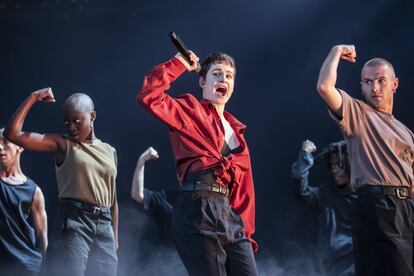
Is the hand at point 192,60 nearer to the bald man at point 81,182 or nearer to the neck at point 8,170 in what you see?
the bald man at point 81,182

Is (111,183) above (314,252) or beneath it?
above

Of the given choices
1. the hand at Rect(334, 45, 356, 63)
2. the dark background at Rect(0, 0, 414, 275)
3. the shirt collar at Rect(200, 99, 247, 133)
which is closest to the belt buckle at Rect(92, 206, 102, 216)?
the shirt collar at Rect(200, 99, 247, 133)

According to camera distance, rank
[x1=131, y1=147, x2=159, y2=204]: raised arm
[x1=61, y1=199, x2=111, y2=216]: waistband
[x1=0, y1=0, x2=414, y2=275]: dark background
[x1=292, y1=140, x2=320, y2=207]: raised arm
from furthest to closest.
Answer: [x1=0, y1=0, x2=414, y2=275]: dark background, [x1=292, y1=140, x2=320, y2=207]: raised arm, [x1=131, y1=147, x2=159, y2=204]: raised arm, [x1=61, y1=199, x2=111, y2=216]: waistband

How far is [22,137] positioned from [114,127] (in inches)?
112

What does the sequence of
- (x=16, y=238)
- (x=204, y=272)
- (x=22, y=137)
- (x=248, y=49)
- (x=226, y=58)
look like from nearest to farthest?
(x=204, y=272), (x=226, y=58), (x=22, y=137), (x=16, y=238), (x=248, y=49)

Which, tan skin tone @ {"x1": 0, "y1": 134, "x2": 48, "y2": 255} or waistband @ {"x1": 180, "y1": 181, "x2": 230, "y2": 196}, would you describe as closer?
waistband @ {"x1": 180, "y1": 181, "x2": 230, "y2": 196}

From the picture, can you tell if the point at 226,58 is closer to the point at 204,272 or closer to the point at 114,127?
the point at 204,272

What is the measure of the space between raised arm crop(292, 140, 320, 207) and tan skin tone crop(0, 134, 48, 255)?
2.14 meters

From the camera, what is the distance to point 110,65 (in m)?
6.61

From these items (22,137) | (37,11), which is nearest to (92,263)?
(22,137)

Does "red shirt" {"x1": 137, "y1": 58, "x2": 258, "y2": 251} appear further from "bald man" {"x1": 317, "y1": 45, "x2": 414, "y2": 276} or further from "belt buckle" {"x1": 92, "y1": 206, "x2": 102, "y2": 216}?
"belt buckle" {"x1": 92, "y1": 206, "x2": 102, "y2": 216}

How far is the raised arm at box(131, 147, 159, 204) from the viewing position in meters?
4.54

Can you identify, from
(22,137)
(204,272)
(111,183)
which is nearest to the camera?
(204,272)

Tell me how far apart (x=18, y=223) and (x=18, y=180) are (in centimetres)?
31
